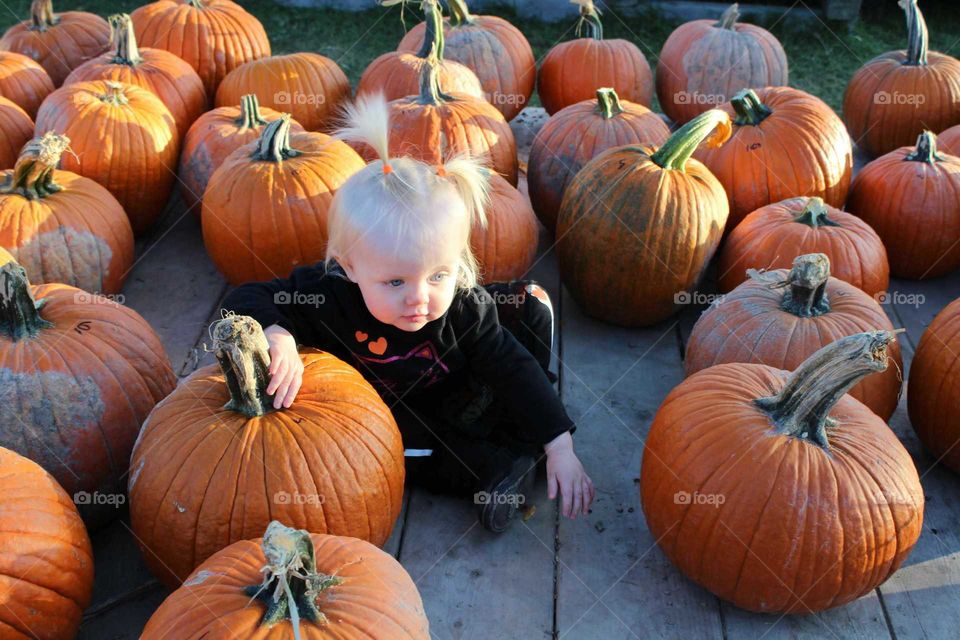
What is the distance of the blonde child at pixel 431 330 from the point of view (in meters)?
2.18

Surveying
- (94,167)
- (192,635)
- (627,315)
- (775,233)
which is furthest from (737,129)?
(192,635)

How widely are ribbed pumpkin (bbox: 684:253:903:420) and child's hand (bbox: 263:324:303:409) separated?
1.35 m

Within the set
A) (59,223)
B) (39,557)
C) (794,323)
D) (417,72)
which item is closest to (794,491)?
(794,323)

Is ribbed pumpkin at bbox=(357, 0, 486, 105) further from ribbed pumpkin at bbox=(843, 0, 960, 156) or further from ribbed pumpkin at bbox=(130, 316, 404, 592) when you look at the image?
ribbed pumpkin at bbox=(130, 316, 404, 592)

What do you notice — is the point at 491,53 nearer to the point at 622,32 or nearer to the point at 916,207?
the point at 916,207

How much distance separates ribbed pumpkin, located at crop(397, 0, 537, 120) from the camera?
484cm

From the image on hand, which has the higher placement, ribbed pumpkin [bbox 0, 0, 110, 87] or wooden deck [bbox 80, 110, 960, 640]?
ribbed pumpkin [bbox 0, 0, 110, 87]

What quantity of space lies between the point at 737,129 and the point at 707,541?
6.96 ft

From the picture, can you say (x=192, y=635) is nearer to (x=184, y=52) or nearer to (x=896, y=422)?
(x=896, y=422)

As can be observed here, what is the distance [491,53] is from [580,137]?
1.23 meters

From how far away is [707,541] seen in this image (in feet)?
7.43

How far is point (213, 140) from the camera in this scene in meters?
3.79

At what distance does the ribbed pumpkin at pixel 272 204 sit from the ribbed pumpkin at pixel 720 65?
2423mm

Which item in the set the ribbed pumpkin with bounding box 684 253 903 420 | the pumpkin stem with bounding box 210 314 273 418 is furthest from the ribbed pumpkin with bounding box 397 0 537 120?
the pumpkin stem with bounding box 210 314 273 418
